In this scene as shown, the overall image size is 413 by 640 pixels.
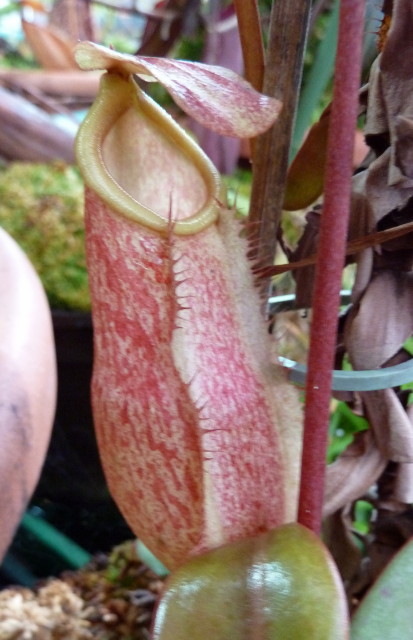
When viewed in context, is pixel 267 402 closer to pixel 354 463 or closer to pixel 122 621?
pixel 354 463

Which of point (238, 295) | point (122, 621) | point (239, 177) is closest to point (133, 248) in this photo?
point (238, 295)

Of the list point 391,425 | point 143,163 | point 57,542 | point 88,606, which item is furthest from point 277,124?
point 57,542

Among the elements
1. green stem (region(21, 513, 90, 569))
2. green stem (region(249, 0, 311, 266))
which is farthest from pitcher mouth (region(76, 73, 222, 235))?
green stem (region(21, 513, 90, 569))

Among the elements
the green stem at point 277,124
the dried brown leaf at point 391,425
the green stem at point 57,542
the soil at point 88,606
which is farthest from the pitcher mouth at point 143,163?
the green stem at point 57,542

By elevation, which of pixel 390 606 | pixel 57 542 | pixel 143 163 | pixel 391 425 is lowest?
pixel 57 542

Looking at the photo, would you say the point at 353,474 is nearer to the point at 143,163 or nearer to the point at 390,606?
the point at 390,606

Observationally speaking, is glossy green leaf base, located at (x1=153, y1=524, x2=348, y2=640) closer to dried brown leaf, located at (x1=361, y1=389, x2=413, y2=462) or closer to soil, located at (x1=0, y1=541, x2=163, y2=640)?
dried brown leaf, located at (x1=361, y1=389, x2=413, y2=462)
